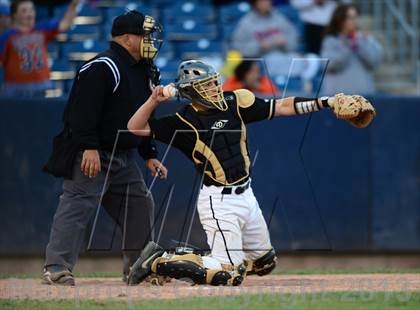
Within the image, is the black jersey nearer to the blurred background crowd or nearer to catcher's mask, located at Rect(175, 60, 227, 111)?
catcher's mask, located at Rect(175, 60, 227, 111)

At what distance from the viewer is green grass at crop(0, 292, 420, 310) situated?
19.5 ft

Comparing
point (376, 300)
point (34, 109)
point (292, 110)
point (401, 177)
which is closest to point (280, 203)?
point (401, 177)

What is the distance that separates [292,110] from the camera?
725 cm

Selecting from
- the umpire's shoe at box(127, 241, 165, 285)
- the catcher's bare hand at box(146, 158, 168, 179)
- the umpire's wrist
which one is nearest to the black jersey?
the umpire's wrist

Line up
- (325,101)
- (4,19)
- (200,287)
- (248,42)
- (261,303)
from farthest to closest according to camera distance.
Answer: (248,42), (4,19), (325,101), (200,287), (261,303)

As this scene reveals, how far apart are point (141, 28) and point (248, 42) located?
4844 millimetres

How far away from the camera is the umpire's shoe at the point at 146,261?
729 cm

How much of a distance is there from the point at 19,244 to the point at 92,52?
123 inches

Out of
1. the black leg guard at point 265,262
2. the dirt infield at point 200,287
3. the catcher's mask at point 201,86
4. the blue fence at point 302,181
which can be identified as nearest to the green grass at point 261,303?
the dirt infield at point 200,287

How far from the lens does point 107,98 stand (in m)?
7.67

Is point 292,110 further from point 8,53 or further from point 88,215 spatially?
point 8,53

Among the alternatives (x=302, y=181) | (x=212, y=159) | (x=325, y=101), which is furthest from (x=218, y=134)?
(x=302, y=181)

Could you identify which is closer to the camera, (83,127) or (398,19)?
(83,127)

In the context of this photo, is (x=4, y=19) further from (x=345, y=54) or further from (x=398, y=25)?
(x=398, y=25)
